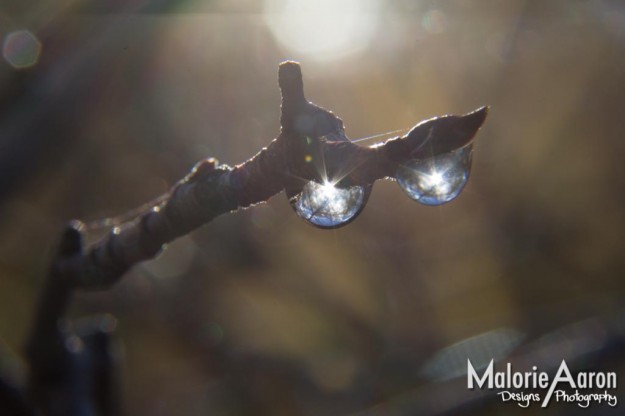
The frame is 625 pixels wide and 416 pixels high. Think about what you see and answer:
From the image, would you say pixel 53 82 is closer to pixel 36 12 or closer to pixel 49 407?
pixel 49 407

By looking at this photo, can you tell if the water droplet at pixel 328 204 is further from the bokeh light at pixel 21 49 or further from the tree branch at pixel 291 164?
the bokeh light at pixel 21 49

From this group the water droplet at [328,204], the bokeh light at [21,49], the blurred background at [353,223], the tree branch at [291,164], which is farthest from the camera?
the blurred background at [353,223]

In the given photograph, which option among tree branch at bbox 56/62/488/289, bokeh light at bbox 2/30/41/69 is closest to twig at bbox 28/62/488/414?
tree branch at bbox 56/62/488/289

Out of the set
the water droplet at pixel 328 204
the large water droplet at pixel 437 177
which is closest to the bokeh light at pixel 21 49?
the water droplet at pixel 328 204

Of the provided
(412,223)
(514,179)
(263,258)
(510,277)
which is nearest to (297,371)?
(263,258)

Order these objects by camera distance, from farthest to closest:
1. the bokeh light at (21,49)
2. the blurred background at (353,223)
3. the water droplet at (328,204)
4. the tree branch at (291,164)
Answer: the blurred background at (353,223)
the bokeh light at (21,49)
the water droplet at (328,204)
the tree branch at (291,164)

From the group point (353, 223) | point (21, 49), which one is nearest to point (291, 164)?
point (21, 49)
